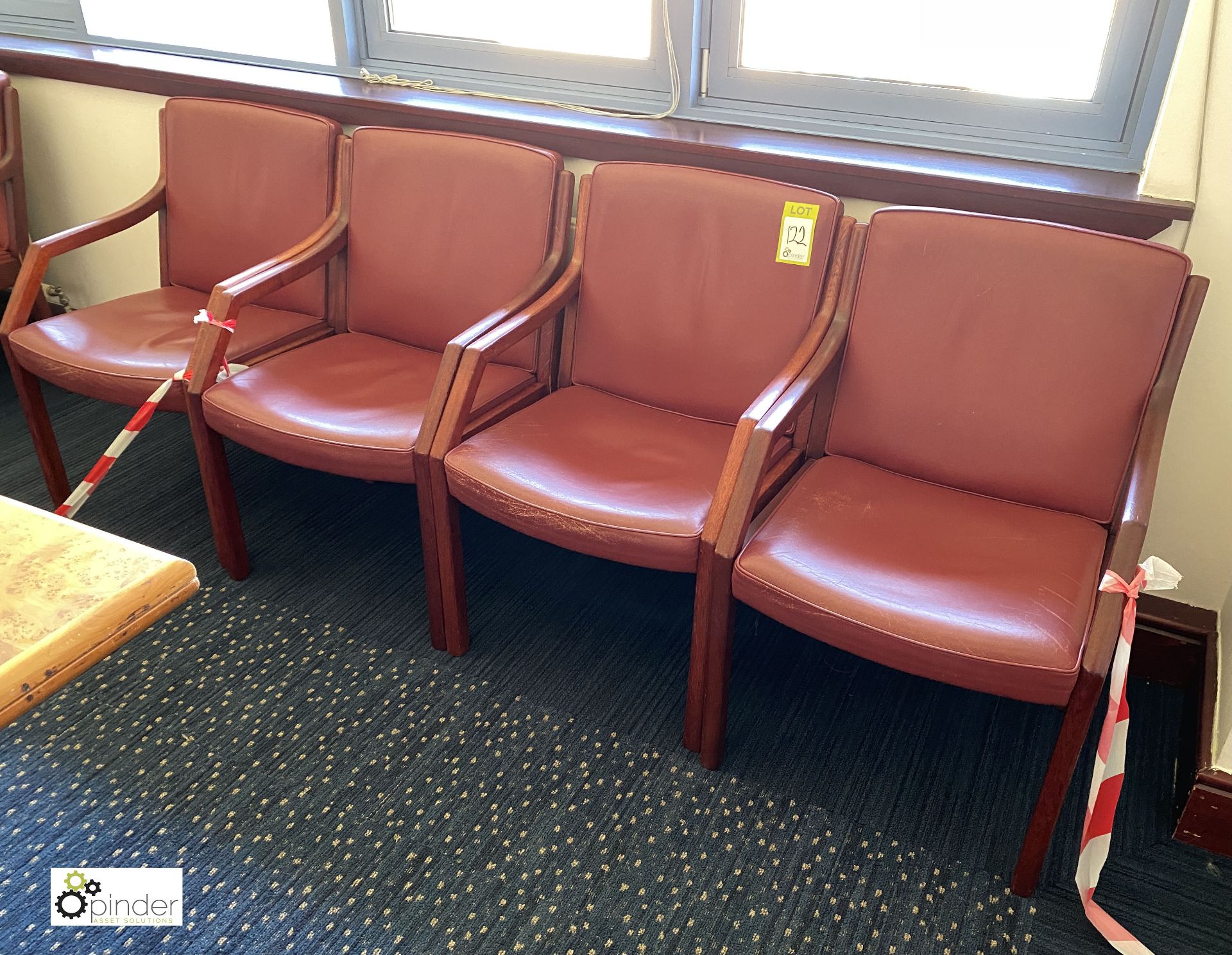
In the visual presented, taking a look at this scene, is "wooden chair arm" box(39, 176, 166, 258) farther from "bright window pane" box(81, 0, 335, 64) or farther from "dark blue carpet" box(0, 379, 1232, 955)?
"dark blue carpet" box(0, 379, 1232, 955)

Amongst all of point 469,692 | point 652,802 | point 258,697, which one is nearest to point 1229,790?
point 652,802

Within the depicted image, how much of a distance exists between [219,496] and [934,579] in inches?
57.3

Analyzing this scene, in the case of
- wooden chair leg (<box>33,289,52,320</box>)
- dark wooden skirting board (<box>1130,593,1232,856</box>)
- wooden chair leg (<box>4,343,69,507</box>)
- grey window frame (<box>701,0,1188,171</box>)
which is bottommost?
dark wooden skirting board (<box>1130,593,1232,856</box>)

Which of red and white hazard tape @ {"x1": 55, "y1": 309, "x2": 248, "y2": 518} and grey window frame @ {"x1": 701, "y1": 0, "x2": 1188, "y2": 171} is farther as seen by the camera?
red and white hazard tape @ {"x1": 55, "y1": 309, "x2": 248, "y2": 518}

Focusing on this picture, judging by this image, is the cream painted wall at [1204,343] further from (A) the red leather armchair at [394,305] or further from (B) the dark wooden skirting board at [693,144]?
(A) the red leather armchair at [394,305]

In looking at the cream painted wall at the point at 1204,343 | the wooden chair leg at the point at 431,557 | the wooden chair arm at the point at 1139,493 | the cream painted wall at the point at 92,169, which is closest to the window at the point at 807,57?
the cream painted wall at the point at 1204,343

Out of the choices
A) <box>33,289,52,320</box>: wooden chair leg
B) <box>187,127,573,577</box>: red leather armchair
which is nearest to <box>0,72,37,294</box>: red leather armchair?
<box>33,289,52,320</box>: wooden chair leg

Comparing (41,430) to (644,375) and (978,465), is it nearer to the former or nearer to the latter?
(644,375)

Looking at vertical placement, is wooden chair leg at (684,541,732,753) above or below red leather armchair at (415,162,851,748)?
below

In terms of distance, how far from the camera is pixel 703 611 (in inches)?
62.4

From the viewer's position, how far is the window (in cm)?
186

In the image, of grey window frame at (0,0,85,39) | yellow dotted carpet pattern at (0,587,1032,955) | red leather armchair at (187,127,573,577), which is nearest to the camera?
yellow dotted carpet pattern at (0,587,1032,955)

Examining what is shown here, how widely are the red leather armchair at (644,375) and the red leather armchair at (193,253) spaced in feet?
2.25

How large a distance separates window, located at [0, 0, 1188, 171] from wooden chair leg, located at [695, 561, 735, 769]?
1116 mm
